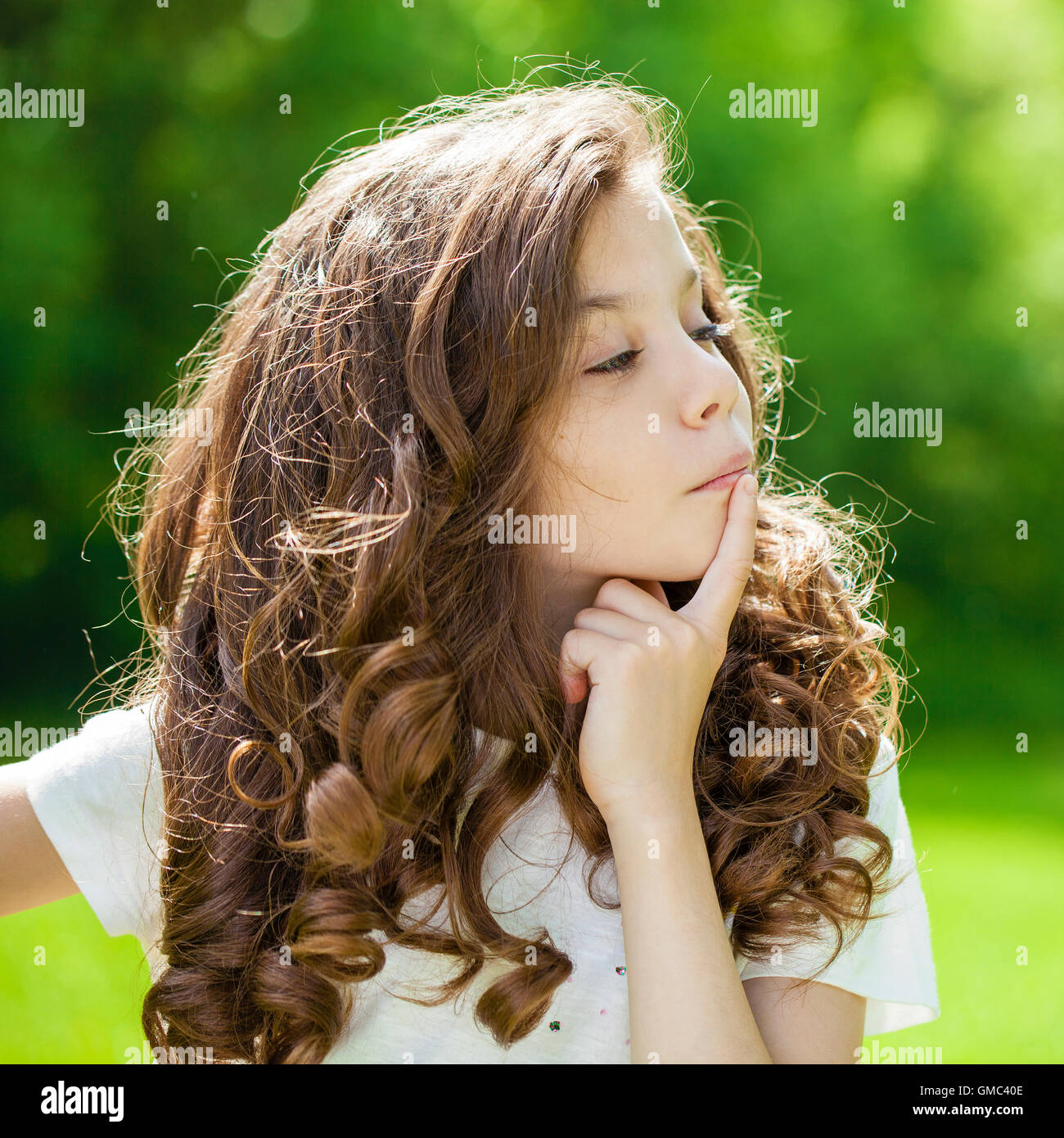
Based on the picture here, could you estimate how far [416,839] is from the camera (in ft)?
4.85

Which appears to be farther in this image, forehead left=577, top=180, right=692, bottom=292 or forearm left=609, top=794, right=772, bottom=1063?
forehead left=577, top=180, right=692, bottom=292

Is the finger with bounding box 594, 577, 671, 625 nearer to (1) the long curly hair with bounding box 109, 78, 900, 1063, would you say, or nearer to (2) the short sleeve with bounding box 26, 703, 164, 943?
(1) the long curly hair with bounding box 109, 78, 900, 1063

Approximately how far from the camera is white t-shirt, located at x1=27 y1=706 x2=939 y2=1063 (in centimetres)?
142

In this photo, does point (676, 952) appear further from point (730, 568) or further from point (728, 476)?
point (728, 476)

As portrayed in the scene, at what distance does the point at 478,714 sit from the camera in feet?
5.08

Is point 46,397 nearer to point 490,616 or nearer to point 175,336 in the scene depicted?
point 175,336

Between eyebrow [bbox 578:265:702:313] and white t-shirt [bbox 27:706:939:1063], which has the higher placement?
eyebrow [bbox 578:265:702:313]

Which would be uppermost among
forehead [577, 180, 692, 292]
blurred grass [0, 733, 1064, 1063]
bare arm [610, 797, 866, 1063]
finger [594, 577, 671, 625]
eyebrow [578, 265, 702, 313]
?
forehead [577, 180, 692, 292]

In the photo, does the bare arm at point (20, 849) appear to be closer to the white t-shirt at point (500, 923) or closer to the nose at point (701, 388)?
the white t-shirt at point (500, 923)

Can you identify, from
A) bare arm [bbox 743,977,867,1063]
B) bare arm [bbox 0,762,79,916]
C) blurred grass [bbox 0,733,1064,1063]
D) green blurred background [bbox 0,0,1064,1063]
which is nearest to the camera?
bare arm [bbox 743,977,867,1063]

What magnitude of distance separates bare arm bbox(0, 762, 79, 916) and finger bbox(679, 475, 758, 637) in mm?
936

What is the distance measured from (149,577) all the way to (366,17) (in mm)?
5818

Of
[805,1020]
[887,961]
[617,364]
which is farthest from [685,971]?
[617,364]

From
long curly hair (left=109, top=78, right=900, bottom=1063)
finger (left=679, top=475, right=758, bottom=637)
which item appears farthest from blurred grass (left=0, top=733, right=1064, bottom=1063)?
finger (left=679, top=475, right=758, bottom=637)
